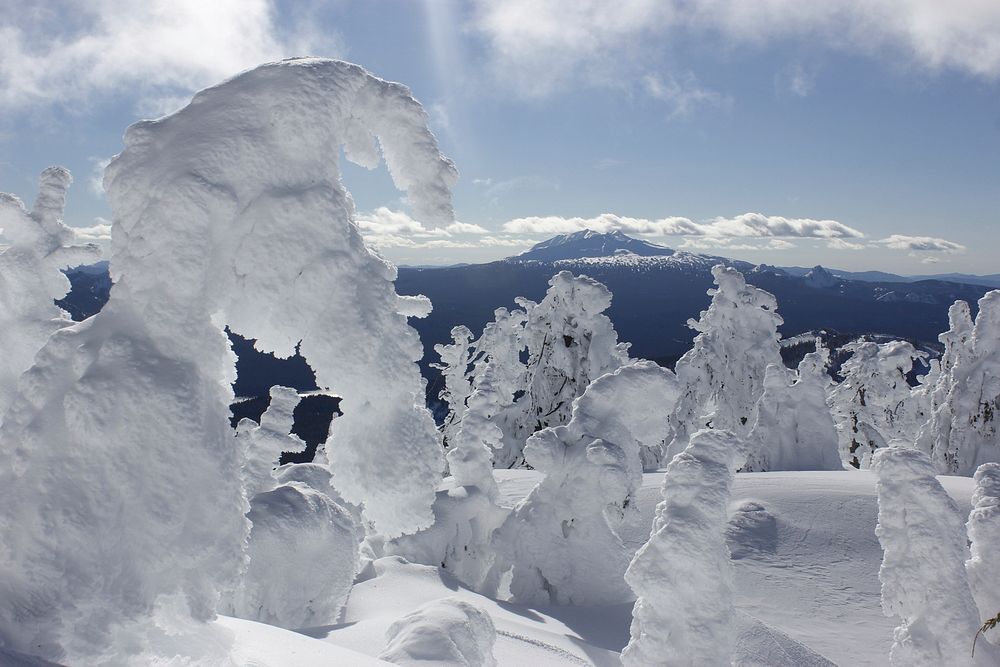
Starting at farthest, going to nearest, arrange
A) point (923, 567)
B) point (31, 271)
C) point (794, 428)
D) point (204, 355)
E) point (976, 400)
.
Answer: point (976, 400)
point (794, 428)
point (31, 271)
point (923, 567)
point (204, 355)

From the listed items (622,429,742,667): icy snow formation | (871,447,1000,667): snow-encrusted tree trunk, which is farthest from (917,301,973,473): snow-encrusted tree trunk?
(622,429,742,667): icy snow formation

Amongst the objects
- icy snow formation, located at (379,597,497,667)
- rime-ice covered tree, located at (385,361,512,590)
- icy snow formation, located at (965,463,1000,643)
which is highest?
icy snow formation, located at (965,463,1000,643)

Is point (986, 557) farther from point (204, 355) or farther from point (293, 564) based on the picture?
point (293, 564)

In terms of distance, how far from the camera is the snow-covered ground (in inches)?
327

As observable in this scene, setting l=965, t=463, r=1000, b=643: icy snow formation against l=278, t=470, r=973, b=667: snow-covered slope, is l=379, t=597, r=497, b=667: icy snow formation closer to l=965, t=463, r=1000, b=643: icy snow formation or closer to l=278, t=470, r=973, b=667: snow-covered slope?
l=278, t=470, r=973, b=667: snow-covered slope

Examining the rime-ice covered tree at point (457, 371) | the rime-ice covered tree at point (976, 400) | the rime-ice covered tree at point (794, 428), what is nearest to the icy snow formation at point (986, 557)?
the rime-ice covered tree at point (794, 428)

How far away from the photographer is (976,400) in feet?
75.6

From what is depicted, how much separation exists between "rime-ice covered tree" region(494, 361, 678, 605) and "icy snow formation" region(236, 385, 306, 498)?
15.8 feet

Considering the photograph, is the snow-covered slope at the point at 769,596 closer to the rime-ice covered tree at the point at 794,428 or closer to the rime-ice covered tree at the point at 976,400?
the rime-ice covered tree at the point at 794,428

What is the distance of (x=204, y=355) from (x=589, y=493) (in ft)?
30.2

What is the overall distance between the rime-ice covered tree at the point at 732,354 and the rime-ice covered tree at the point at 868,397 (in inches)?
266

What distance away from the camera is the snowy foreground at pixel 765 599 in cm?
816

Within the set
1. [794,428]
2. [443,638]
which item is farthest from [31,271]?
[794,428]

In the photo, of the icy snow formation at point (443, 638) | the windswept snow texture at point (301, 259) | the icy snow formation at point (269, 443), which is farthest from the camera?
the icy snow formation at point (269, 443)
